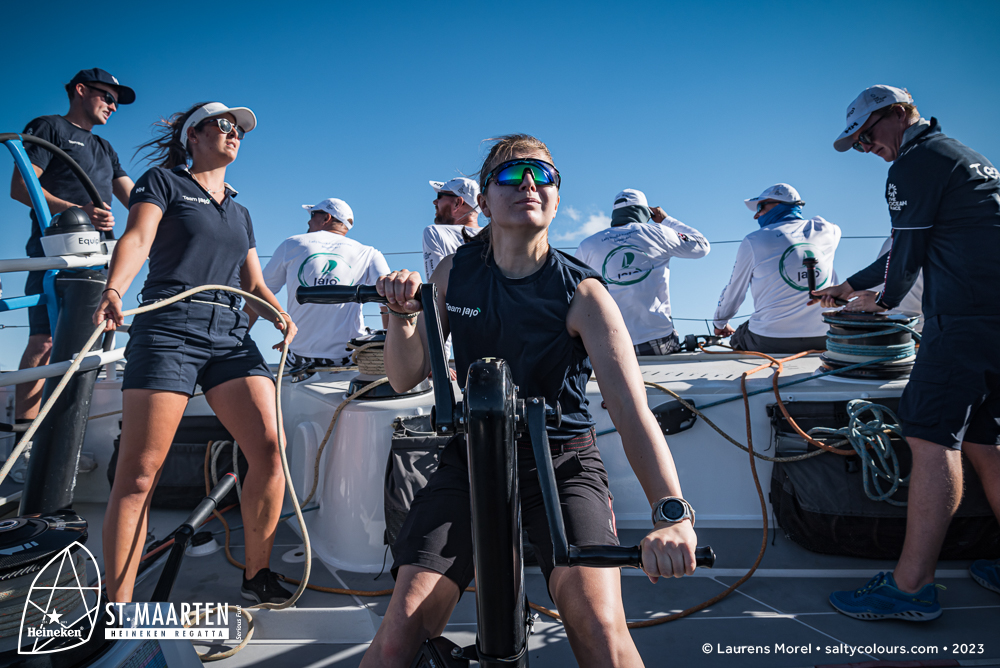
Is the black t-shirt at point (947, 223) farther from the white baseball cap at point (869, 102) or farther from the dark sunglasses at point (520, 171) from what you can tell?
the dark sunglasses at point (520, 171)

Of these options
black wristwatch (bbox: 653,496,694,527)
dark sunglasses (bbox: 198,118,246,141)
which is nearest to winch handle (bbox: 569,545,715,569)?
black wristwatch (bbox: 653,496,694,527)

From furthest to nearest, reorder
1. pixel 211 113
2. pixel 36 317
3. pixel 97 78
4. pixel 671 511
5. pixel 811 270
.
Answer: pixel 811 270 < pixel 97 78 < pixel 36 317 < pixel 211 113 < pixel 671 511

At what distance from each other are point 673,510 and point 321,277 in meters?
3.36

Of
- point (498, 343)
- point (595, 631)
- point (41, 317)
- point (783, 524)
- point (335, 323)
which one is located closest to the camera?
point (595, 631)

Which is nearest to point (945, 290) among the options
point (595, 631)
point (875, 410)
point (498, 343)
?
point (875, 410)

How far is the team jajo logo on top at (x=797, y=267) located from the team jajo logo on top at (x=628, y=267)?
0.92 meters

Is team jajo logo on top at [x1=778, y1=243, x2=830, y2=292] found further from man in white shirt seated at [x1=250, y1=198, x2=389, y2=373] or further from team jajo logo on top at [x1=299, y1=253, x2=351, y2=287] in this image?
team jajo logo on top at [x1=299, y1=253, x2=351, y2=287]

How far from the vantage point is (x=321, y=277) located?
388cm

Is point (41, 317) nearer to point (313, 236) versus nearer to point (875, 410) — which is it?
point (313, 236)

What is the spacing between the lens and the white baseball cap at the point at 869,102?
227 centimetres

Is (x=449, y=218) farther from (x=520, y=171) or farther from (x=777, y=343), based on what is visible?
(x=520, y=171)

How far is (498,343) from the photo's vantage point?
1.40 m

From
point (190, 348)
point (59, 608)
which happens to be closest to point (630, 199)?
point (190, 348)

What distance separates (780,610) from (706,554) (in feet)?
5.26
